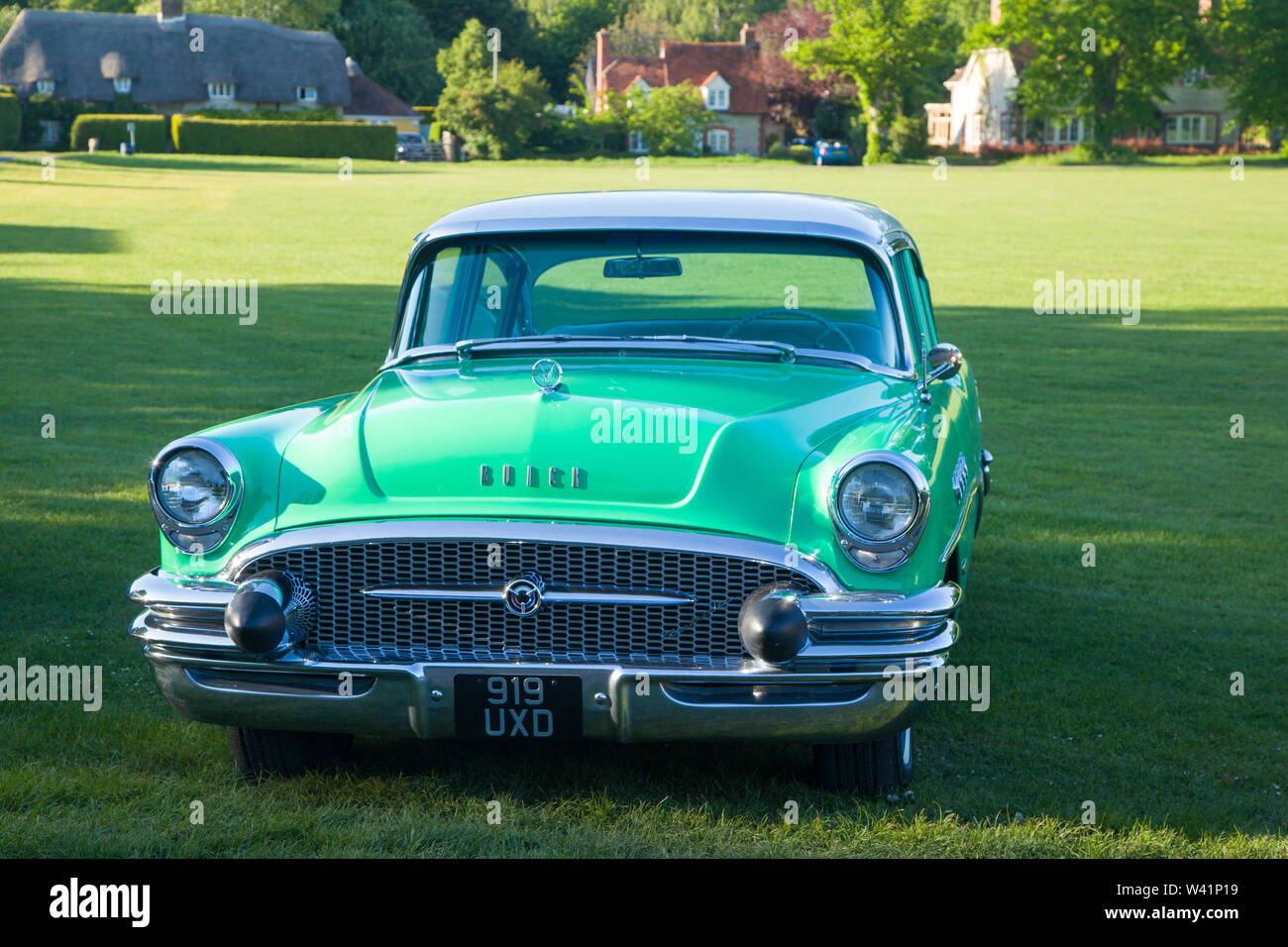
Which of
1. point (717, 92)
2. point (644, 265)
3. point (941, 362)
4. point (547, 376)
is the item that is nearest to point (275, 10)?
point (717, 92)

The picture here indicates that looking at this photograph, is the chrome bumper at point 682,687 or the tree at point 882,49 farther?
the tree at point 882,49

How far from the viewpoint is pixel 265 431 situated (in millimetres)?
3885

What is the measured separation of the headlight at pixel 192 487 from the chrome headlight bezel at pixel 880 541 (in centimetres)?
164

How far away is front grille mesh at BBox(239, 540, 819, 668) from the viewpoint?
336 cm

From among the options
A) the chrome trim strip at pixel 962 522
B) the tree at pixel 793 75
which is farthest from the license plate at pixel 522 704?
the tree at pixel 793 75

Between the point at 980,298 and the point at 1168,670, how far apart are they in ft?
41.9

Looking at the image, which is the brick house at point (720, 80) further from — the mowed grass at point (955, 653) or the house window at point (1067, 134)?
the mowed grass at point (955, 653)

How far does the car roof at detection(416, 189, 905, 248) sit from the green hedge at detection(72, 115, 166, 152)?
6318 cm

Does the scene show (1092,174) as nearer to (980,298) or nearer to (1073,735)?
(980,298)

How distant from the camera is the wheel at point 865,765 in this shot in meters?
3.69

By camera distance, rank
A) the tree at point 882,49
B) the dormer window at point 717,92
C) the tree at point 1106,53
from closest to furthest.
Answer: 1. the tree at point 1106,53
2. the tree at point 882,49
3. the dormer window at point 717,92

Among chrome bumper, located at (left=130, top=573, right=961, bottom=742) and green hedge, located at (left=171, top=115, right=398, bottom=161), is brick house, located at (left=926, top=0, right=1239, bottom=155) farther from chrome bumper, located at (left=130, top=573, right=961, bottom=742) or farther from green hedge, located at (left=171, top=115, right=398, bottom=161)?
chrome bumper, located at (left=130, top=573, right=961, bottom=742)

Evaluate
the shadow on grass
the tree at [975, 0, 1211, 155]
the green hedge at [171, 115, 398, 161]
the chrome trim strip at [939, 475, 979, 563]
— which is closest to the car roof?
the chrome trim strip at [939, 475, 979, 563]
